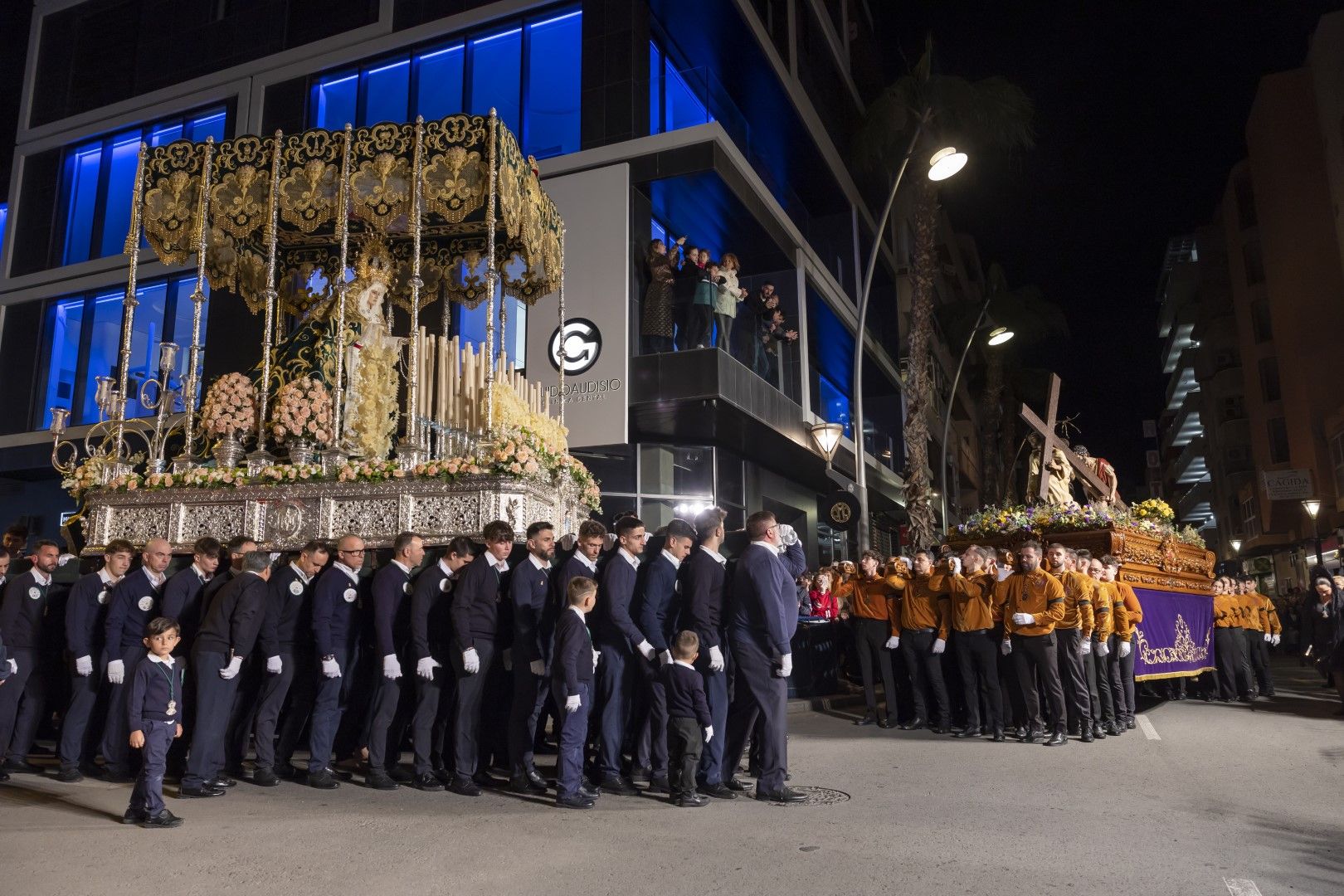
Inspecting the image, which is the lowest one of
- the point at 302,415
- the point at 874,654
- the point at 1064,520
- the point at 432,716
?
the point at 432,716

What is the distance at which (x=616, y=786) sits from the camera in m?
8.12

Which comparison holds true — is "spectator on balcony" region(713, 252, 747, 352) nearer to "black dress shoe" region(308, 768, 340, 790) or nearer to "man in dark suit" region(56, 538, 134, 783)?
"man in dark suit" region(56, 538, 134, 783)

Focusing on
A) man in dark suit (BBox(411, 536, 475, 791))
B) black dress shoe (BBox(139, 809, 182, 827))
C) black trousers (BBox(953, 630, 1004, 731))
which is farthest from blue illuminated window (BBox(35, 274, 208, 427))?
black trousers (BBox(953, 630, 1004, 731))

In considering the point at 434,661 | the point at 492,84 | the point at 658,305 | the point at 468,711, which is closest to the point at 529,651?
the point at 468,711

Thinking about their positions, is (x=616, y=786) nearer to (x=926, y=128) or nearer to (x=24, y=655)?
(x=24, y=655)

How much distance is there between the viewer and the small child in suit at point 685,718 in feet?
24.8

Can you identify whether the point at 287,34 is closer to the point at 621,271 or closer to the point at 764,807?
the point at 621,271

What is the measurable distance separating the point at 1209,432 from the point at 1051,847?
187 feet

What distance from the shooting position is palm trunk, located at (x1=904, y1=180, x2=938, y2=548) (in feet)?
69.8

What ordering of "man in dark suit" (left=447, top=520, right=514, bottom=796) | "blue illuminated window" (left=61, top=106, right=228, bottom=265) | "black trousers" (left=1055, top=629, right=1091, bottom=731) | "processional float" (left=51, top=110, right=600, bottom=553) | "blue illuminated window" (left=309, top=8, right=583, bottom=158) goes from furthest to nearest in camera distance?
1. "blue illuminated window" (left=61, top=106, right=228, bottom=265)
2. "blue illuminated window" (left=309, top=8, right=583, bottom=158)
3. "black trousers" (left=1055, top=629, right=1091, bottom=731)
4. "processional float" (left=51, top=110, right=600, bottom=553)
5. "man in dark suit" (left=447, top=520, right=514, bottom=796)

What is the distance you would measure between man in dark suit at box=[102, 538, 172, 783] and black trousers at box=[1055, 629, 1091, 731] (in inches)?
367

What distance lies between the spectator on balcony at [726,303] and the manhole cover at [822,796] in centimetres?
1241

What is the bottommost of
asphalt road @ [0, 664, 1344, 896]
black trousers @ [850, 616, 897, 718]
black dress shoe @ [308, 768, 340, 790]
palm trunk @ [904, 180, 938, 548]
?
asphalt road @ [0, 664, 1344, 896]

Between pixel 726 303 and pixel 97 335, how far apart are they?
17102 mm
